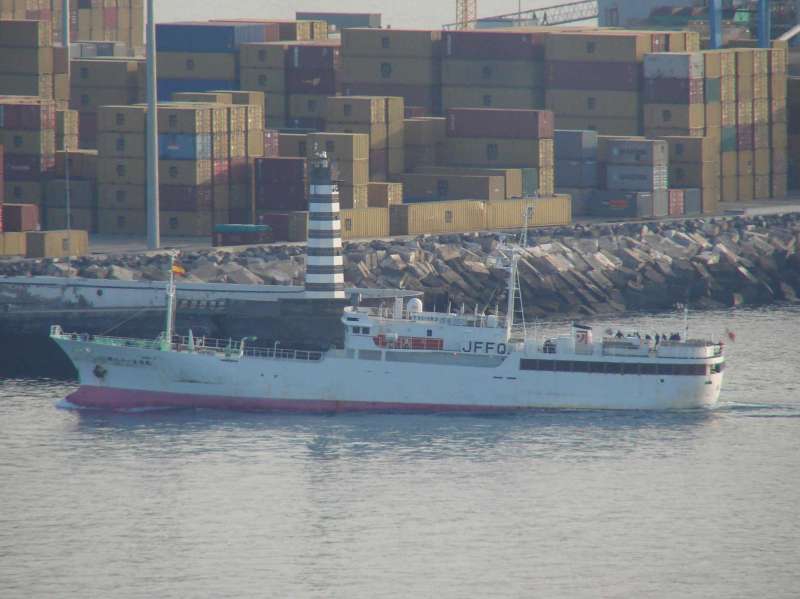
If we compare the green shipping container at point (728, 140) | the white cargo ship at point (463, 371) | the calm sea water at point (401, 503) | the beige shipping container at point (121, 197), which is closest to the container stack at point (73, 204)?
the beige shipping container at point (121, 197)

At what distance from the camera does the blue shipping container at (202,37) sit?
127125 millimetres

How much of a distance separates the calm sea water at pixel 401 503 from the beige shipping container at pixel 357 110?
37101 mm

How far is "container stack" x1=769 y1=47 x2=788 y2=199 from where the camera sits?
121 metres

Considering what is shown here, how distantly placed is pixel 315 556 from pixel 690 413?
2005cm

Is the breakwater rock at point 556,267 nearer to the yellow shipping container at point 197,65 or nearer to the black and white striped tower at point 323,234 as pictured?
the black and white striped tower at point 323,234

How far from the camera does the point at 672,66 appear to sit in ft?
376

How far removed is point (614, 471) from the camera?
210 ft

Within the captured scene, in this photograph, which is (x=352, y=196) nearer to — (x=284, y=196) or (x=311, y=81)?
(x=284, y=196)

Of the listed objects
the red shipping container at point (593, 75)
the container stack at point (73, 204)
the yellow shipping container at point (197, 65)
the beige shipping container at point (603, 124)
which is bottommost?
the container stack at point (73, 204)

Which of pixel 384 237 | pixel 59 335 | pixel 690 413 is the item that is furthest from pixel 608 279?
pixel 59 335

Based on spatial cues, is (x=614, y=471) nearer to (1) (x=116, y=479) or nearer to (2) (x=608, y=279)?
(1) (x=116, y=479)

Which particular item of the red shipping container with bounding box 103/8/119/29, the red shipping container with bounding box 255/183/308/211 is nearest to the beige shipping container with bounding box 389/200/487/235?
the red shipping container with bounding box 255/183/308/211

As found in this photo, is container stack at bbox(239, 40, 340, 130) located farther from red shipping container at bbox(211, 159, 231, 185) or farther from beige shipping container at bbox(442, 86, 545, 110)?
red shipping container at bbox(211, 159, 231, 185)

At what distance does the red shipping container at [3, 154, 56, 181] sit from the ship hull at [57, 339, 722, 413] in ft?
110
